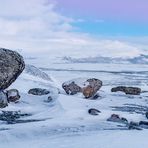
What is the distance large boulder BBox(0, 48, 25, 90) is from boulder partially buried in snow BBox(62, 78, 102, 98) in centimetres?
399

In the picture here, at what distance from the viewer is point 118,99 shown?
19.3 m

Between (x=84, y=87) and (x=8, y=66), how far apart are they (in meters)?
4.69

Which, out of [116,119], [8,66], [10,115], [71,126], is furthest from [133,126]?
[8,66]

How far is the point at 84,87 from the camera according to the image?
1984cm

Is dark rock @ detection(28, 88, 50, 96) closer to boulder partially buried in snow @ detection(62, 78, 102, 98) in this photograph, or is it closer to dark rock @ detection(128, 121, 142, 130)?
boulder partially buried in snow @ detection(62, 78, 102, 98)

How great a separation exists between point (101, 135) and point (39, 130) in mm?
1900

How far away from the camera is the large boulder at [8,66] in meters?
16.2

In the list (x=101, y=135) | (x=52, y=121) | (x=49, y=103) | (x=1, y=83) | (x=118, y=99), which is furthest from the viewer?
(x=118, y=99)

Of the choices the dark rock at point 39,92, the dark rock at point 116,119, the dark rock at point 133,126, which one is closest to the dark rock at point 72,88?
A: the dark rock at point 39,92

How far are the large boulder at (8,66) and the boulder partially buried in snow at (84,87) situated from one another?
3.99 meters

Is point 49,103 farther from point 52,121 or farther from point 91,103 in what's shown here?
point 52,121

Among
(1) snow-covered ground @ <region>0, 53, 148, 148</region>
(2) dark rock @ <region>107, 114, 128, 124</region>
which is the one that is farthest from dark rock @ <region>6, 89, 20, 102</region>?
(2) dark rock @ <region>107, 114, 128, 124</region>

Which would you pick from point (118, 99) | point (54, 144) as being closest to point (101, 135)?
point (54, 144)

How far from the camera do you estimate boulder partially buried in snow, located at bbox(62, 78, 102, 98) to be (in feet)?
64.4
